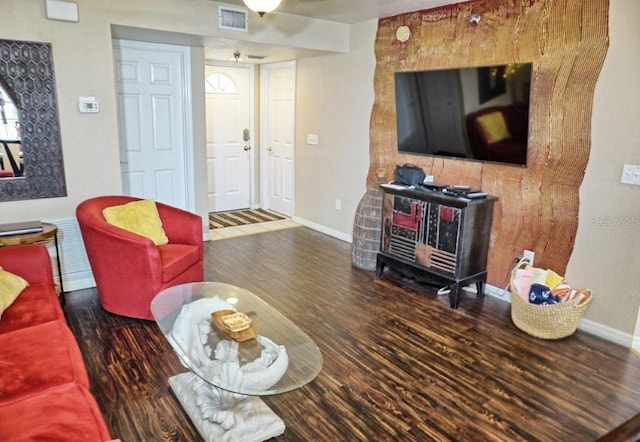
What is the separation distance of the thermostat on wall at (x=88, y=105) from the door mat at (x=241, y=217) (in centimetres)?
249

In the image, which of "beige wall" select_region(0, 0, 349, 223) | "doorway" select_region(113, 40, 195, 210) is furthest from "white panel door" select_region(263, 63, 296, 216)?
"beige wall" select_region(0, 0, 349, 223)

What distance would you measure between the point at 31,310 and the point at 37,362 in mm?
586

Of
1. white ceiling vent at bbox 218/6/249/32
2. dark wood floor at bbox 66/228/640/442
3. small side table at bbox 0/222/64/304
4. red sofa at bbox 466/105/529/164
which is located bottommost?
dark wood floor at bbox 66/228/640/442

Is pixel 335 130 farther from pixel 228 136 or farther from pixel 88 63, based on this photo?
pixel 88 63

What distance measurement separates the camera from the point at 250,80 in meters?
6.49

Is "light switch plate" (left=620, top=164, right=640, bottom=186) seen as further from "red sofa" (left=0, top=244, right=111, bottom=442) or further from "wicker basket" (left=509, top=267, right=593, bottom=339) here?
"red sofa" (left=0, top=244, right=111, bottom=442)

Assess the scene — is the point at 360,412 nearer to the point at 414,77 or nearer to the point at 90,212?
the point at 90,212

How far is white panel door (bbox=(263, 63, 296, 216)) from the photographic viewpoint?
615cm

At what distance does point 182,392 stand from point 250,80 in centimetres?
504

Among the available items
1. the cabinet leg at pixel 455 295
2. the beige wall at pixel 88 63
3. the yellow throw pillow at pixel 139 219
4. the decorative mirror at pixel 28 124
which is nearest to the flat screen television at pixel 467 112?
the cabinet leg at pixel 455 295

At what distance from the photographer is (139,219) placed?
3.50m

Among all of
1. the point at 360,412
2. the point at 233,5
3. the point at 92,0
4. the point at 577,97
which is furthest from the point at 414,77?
the point at 360,412

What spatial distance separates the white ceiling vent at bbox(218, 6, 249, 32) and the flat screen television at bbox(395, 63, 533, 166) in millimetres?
1509

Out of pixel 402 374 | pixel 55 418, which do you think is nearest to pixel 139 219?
pixel 55 418
